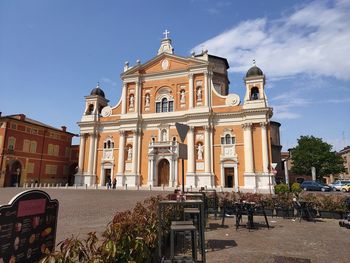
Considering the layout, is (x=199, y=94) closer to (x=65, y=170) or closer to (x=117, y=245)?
(x=65, y=170)

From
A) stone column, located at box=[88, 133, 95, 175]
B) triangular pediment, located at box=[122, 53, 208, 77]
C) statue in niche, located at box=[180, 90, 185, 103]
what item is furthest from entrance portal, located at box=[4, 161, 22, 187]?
statue in niche, located at box=[180, 90, 185, 103]

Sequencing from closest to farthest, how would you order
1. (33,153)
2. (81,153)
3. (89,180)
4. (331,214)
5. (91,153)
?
1. (331,214)
2. (89,180)
3. (91,153)
4. (81,153)
5. (33,153)

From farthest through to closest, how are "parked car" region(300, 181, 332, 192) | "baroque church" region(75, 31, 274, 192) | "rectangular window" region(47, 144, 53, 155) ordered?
"rectangular window" region(47, 144, 53, 155) < "parked car" region(300, 181, 332, 192) < "baroque church" region(75, 31, 274, 192)

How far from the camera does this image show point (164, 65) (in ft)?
117

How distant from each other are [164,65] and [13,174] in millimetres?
26144

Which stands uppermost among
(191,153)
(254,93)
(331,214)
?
(254,93)

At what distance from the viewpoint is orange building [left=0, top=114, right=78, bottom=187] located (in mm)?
33500

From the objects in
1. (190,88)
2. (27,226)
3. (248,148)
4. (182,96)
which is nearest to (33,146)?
(182,96)

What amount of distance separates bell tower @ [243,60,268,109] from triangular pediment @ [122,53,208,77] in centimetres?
729

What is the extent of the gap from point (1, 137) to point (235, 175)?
30781mm

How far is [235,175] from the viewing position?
2991cm

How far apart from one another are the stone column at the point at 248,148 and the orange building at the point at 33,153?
2942 cm

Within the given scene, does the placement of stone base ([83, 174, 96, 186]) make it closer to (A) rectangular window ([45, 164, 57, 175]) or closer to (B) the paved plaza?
(A) rectangular window ([45, 164, 57, 175])

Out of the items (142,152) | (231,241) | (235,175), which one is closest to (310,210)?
(231,241)
